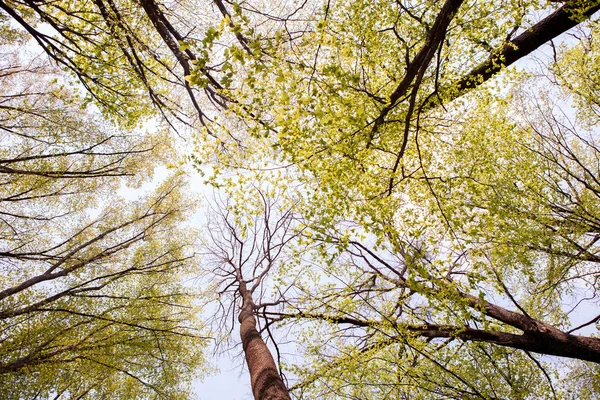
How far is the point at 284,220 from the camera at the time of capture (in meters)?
7.77

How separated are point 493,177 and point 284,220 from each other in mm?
4682

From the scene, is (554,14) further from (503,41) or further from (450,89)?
(450,89)

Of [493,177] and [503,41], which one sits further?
[493,177]

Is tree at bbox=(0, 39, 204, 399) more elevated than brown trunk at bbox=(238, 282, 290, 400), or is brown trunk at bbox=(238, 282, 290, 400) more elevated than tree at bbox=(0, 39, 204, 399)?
tree at bbox=(0, 39, 204, 399)

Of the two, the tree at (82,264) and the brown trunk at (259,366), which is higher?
the tree at (82,264)

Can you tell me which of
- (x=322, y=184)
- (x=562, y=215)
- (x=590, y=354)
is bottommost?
(x=590, y=354)

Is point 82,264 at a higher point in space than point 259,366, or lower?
higher

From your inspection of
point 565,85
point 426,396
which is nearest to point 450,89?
point 565,85

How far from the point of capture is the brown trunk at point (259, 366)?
12.9 ft

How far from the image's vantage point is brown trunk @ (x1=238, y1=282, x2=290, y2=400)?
394cm

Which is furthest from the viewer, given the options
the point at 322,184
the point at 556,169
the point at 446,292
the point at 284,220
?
the point at 284,220

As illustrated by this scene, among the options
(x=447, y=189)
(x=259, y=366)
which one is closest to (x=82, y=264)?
(x=259, y=366)

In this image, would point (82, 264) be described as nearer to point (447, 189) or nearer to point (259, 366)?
point (259, 366)

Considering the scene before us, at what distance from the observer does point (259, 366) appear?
4.53 meters
